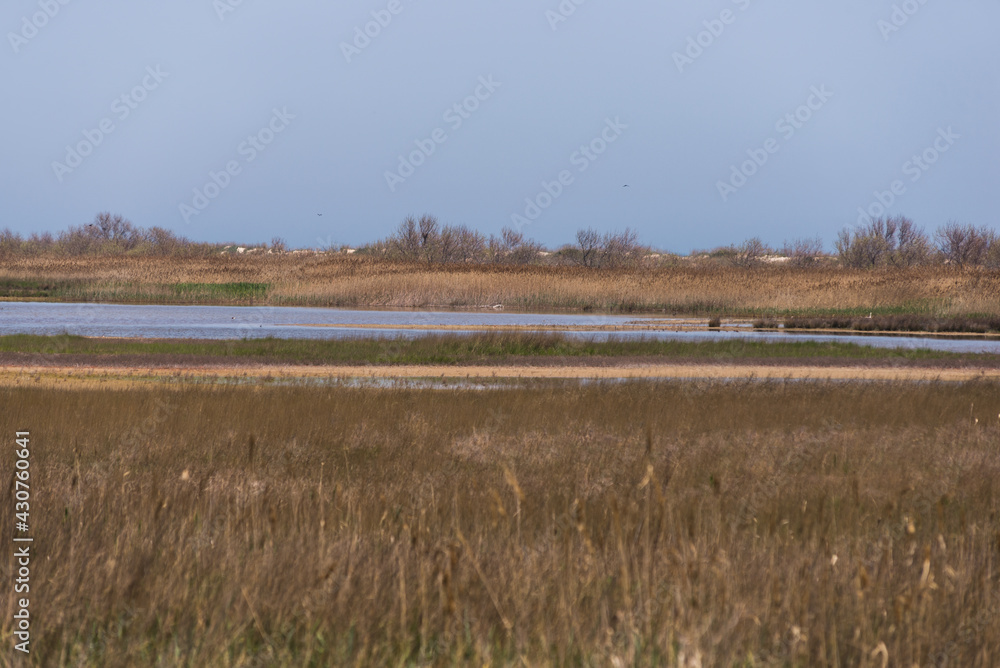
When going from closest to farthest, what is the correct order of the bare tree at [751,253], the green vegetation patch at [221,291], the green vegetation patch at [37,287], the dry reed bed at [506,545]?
1. the dry reed bed at [506,545]
2. the green vegetation patch at [221,291]
3. the green vegetation patch at [37,287]
4. the bare tree at [751,253]

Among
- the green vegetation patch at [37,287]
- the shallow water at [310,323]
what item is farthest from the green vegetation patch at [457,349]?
the green vegetation patch at [37,287]

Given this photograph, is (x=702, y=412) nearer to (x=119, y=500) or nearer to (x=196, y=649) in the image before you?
(x=119, y=500)

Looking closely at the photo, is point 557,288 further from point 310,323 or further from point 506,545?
point 506,545

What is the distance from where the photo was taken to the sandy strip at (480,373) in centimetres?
1776

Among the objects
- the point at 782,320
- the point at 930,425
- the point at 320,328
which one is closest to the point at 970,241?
the point at 782,320

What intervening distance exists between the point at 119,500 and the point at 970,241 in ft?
262

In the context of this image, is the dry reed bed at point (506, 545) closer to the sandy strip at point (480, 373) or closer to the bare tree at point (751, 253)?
the sandy strip at point (480, 373)

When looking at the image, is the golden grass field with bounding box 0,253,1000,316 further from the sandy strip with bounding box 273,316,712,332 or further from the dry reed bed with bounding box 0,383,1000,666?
the dry reed bed with bounding box 0,383,1000,666

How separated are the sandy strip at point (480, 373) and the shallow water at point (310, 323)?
A: 18.6ft

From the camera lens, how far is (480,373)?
20.0 meters

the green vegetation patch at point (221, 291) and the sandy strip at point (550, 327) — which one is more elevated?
the green vegetation patch at point (221, 291)

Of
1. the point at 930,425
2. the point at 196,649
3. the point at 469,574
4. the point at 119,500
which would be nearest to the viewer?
the point at 196,649

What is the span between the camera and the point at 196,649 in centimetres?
365

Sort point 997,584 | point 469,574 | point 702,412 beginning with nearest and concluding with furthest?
point 469,574 < point 997,584 < point 702,412
